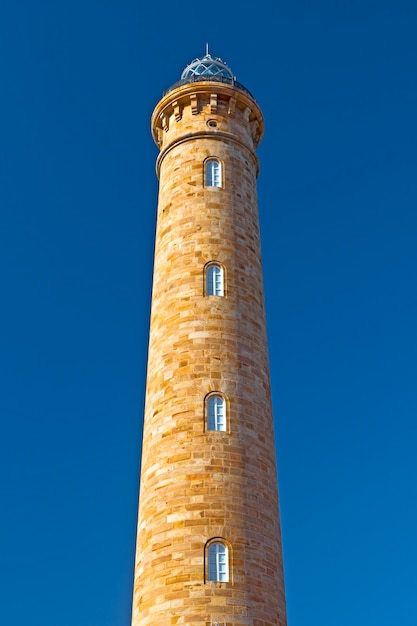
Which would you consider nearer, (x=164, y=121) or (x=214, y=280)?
(x=214, y=280)

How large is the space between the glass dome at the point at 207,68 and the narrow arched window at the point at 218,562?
18.4m

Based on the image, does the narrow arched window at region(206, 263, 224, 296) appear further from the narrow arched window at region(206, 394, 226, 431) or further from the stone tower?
the narrow arched window at region(206, 394, 226, 431)

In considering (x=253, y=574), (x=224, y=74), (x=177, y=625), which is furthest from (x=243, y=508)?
(x=224, y=74)

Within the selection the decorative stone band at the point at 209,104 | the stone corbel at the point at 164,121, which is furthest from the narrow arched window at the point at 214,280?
the stone corbel at the point at 164,121

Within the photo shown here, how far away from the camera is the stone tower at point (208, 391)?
2031 cm

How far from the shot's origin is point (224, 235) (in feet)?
84.9

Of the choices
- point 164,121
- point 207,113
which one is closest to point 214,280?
point 207,113

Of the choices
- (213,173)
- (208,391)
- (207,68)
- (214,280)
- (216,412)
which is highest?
(207,68)

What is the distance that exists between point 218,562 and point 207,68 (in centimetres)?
1994

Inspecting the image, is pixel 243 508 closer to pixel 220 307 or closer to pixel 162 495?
pixel 162 495

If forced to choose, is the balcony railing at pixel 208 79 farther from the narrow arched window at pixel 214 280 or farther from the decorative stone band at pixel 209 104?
the narrow arched window at pixel 214 280

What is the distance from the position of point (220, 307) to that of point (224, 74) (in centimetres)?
1178

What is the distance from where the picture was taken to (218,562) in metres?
20.3

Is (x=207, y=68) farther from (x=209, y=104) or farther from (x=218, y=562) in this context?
(x=218, y=562)
